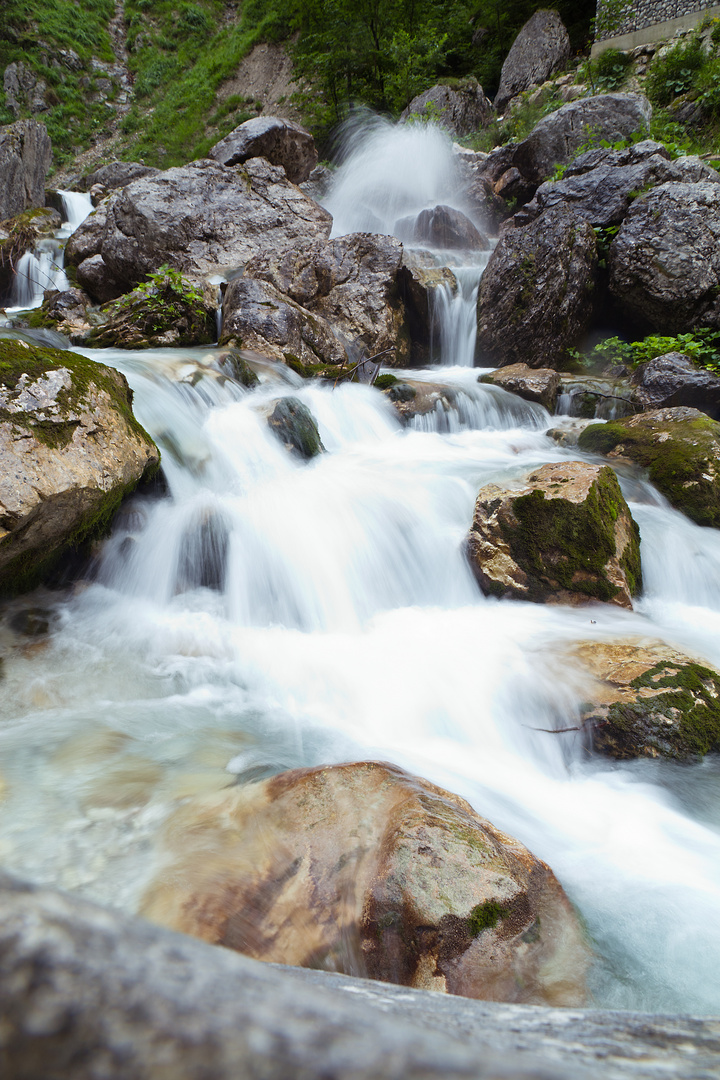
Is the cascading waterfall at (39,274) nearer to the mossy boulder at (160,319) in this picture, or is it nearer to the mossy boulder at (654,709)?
the mossy boulder at (160,319)

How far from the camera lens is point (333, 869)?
1797 mm

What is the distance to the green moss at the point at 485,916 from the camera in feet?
5.48

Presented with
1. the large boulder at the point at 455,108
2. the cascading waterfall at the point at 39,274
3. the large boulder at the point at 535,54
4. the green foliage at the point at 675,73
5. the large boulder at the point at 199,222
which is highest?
the large boulder at the point at 535,54

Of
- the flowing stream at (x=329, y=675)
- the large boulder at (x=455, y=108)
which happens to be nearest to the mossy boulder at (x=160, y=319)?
the flowing stream at (x=329, y=675)

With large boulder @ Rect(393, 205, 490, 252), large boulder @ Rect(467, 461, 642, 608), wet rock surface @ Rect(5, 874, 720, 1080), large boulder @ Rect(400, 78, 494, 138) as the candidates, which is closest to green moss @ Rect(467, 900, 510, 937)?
wet rock surface @ Rect(5, 874, 720, 1080)

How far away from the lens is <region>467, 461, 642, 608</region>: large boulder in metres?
4.39

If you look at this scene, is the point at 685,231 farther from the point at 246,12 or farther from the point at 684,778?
the point at 246,12

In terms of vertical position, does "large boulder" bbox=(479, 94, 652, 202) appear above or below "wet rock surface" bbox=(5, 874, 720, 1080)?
above

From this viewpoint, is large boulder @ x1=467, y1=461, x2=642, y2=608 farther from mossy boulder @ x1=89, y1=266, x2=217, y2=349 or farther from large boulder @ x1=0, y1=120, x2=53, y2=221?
large boulder @ x1=0, y1=120, x2=53, y2=221

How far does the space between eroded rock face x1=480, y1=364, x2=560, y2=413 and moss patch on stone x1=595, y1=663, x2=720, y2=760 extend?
20.4 feet

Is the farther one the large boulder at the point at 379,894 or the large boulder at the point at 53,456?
the large boulder at the point at 53,456

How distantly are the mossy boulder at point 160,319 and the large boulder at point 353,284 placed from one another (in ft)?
6.26

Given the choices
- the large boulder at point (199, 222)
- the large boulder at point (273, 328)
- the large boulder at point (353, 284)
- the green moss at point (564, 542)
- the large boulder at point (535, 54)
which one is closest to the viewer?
the green moss at point (564, 542)

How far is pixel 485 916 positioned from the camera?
1694 millimetres
